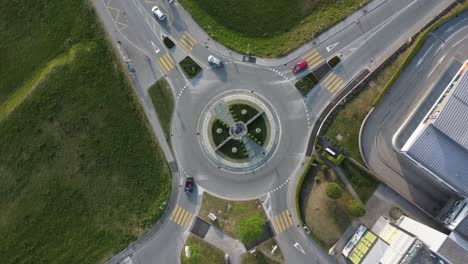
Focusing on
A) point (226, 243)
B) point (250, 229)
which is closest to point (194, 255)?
point (226, 243)

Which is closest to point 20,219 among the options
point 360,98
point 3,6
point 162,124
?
point 162,124

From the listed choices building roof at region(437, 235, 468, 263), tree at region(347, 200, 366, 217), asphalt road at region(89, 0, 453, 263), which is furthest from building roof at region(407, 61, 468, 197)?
asphalt road at region(89, 0, 453, 263)

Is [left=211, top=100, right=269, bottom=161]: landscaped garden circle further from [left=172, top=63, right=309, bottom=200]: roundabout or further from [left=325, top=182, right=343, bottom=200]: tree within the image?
[left=325, top=182, right=343, bottom=200]: tree

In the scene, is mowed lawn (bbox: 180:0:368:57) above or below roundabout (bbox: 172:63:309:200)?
above

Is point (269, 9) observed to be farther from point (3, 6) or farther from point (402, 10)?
point (3, 6)

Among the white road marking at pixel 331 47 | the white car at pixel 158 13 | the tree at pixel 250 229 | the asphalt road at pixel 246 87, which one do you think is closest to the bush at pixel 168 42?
the asphalt road at pixel 246 87
